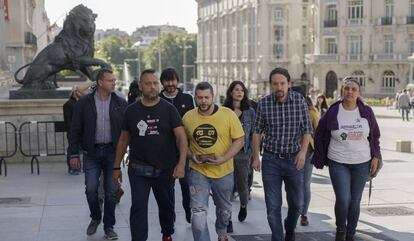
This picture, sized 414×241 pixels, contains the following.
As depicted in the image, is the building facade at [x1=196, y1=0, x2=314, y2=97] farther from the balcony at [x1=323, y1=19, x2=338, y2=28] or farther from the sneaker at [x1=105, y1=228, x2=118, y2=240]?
the sneaker at [x1=105, y1=228, x2=118, y2=240]

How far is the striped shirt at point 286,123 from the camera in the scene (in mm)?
7348

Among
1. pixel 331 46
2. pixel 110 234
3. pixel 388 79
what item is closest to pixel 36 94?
pixel 110 234

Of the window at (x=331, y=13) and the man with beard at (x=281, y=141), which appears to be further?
the window at (x=331, y=13)

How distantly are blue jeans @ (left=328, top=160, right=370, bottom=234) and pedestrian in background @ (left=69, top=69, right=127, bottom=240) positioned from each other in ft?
7.87

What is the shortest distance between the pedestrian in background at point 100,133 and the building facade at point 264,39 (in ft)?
233

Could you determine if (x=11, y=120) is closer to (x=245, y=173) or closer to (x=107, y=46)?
(x=245, y=173)

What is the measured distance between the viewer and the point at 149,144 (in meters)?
6.98

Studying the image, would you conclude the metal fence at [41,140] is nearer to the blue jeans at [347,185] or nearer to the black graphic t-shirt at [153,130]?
the black graphic t-shirt at [153,130]

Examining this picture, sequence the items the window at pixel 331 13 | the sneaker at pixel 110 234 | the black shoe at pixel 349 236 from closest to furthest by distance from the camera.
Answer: the black shoe at pixel 349 236
the sneaker at pixel 110 234
the window at pixel 331 13

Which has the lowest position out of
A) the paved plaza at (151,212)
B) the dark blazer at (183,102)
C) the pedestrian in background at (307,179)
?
the paved plaza at (151,212)

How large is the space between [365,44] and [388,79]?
4131mm

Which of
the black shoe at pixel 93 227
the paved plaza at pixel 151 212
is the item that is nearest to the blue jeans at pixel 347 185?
the paved plaza at pixel 151 212

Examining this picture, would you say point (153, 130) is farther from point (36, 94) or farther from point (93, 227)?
point (36, 94)

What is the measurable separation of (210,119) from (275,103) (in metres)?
0.79
